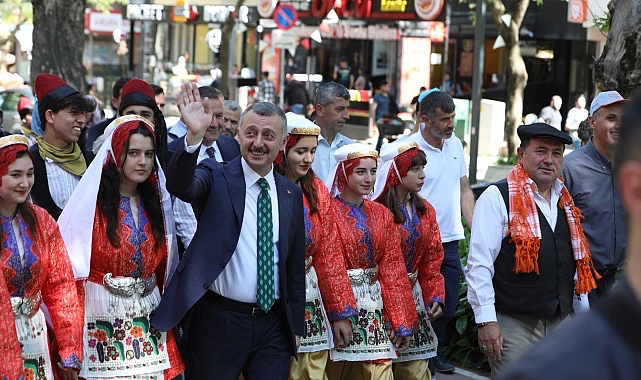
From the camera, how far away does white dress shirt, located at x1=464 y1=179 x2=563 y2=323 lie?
6.17 metres

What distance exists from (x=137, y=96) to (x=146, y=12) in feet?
118

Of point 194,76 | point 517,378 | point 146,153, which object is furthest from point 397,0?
point 517,378

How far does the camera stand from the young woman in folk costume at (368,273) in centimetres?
693

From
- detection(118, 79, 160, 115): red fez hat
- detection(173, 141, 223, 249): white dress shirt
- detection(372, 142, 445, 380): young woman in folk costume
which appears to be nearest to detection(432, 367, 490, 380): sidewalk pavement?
detection(372, 142, 445, 380): young woman in folk costume

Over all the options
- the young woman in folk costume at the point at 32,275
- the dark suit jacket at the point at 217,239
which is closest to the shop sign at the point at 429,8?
the dark suit jacket at the point at 217,239

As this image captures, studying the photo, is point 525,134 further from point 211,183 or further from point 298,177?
point 211,183

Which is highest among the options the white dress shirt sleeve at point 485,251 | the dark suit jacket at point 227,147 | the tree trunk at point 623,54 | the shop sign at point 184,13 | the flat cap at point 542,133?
the shop sign at point 184,13

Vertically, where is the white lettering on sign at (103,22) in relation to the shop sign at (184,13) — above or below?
below

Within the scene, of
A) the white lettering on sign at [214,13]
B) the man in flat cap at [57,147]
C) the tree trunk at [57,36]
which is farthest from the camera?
the white lettering on sign at [214,13]

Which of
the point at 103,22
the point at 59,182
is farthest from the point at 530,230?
the point at 103,22

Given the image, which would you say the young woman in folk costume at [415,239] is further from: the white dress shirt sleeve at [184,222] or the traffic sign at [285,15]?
the traffic sign at [285,15]

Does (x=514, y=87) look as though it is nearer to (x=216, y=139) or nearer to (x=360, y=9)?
(x=360, y=9)

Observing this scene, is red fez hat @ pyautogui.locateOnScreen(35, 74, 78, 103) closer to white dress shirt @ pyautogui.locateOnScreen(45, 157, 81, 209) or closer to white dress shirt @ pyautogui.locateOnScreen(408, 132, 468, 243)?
white dress shirt @ pyautogui.locateOnScreen(45, 157, 81, 209)

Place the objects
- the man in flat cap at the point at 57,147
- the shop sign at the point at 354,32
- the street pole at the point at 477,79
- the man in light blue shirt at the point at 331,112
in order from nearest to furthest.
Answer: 1. the man in flat cap at the point at 57,147
2. the man in light blue shirt at the point at 331,112
3. the street pole at the point at 477,79
4. the shop sign at the point at 354,32
